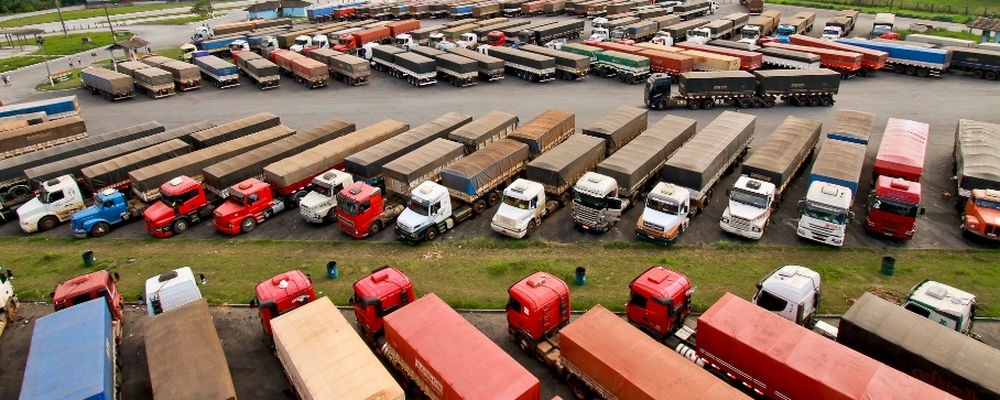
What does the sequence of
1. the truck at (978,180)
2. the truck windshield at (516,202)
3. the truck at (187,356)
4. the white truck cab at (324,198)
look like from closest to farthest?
the truck at (187,356), the truck at (978,180), the truck windshield at (516,202), the white truck cab at (324,198)

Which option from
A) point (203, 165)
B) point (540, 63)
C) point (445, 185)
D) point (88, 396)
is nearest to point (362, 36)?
point (540, 63)

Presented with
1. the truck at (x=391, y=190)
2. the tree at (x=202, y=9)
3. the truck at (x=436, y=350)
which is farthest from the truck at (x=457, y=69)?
the tree at (x=202, y=9)

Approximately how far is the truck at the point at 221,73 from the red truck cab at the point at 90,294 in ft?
124

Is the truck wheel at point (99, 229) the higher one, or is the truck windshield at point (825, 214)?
the truck windshield at point (825, 214)

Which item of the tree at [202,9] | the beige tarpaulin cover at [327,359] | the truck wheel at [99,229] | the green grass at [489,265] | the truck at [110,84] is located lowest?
the green grass at [489,265]

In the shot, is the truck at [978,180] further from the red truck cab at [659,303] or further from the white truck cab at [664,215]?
the red truck cab at [659,303]

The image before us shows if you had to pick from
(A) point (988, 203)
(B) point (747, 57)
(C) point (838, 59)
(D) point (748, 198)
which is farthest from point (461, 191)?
(C) point (838, 59)

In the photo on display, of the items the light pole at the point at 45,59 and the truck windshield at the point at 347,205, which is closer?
the truck windshield at the point at 347,205

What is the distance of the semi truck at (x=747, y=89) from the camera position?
144 ft

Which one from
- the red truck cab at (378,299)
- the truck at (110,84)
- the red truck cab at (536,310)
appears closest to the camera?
the red truck cab at (536,310)

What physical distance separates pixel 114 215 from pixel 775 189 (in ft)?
107

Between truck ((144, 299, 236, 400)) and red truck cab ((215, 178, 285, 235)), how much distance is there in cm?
1031

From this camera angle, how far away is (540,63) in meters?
52.6

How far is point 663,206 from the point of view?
26422mm
